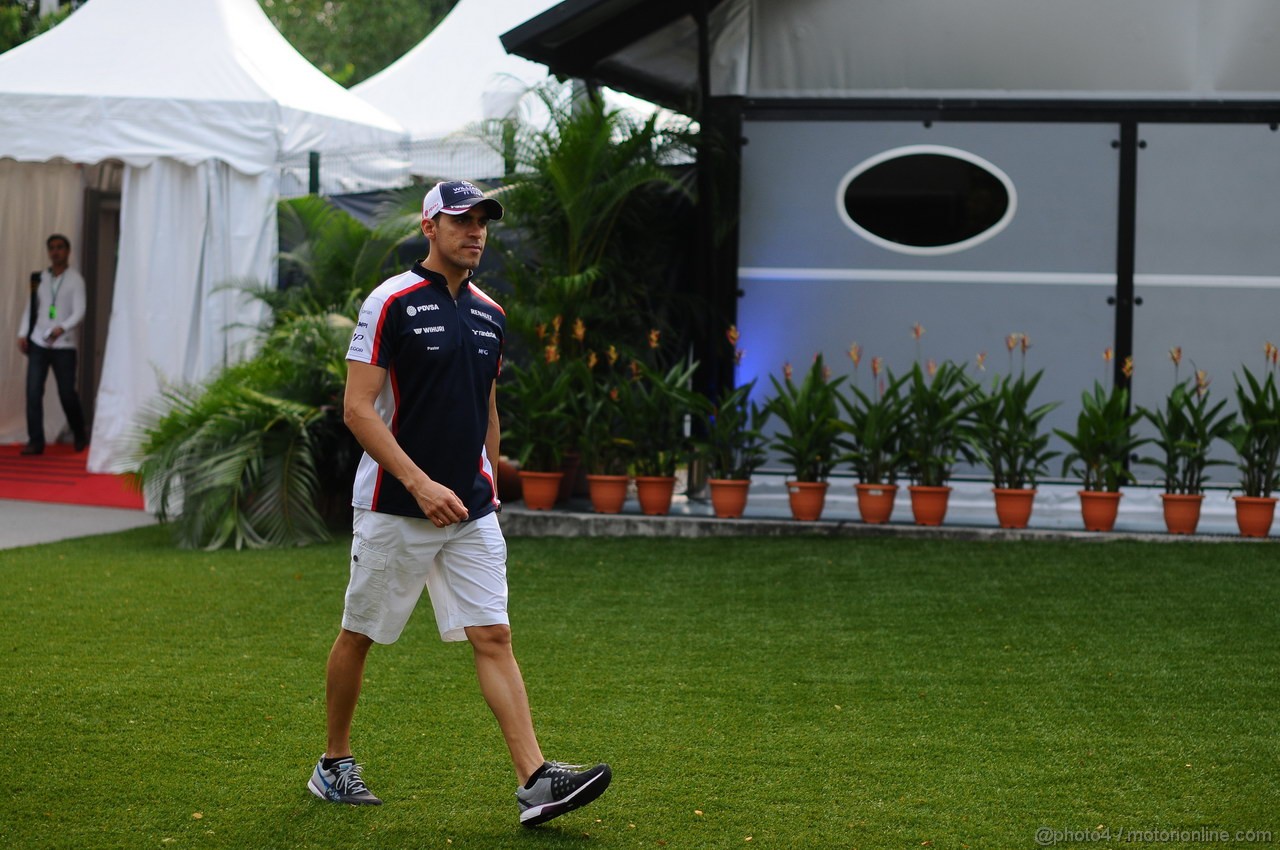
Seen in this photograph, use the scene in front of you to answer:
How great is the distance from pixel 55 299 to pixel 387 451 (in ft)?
33.1

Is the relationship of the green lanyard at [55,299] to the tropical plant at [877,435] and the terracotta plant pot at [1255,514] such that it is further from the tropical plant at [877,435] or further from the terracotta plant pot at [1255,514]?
the terracotta plant pot at [1255,514]

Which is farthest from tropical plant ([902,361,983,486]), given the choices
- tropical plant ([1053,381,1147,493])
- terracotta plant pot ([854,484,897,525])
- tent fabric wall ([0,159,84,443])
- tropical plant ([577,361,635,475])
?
tent fabric wall ([0,159,84,443])

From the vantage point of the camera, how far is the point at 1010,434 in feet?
30.7

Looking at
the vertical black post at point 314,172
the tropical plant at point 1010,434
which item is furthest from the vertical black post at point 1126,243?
the vertical black post at point 314,172

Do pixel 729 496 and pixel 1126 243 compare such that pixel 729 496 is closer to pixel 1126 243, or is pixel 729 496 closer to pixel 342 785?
pixel 1126 243

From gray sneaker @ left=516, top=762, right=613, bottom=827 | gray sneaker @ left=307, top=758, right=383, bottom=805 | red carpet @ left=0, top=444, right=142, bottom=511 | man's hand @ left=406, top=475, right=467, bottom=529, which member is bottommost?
gray sneaker @ left=307, top=758, right=383, bottom=805

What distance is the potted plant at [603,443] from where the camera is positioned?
968 centimetres

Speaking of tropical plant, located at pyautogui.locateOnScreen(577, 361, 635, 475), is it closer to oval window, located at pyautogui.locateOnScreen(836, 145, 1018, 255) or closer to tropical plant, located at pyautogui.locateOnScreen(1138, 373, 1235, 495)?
oval window, located at pyautogui.locateOnScreen(836, 145, 1018, 255)

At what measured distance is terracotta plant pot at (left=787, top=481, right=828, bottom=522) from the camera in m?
9.55

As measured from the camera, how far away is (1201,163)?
10117mm

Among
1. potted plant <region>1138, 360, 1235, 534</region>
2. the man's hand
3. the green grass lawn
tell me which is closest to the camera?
the man's hand

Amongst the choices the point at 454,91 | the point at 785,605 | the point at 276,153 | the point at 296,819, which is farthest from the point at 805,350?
the point at 454,91

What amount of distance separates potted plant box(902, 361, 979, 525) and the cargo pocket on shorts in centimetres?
562

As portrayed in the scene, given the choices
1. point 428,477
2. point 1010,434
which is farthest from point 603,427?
point 428,477
